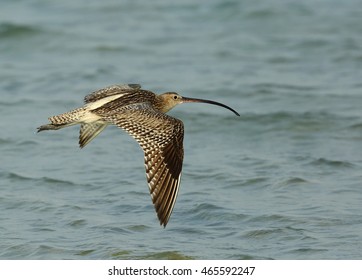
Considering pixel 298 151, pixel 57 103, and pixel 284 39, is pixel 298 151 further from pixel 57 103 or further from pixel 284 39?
pixel 284 39

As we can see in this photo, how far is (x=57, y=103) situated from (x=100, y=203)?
3.98 m

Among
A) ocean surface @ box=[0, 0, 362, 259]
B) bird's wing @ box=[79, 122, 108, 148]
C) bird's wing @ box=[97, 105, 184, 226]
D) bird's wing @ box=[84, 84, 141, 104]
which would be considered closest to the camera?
bird's wing @ box=[97, 105, 184, 226]

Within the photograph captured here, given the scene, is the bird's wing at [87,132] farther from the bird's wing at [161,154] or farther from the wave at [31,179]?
the bird's wing at [161,154]

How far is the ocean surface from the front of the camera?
873 cm

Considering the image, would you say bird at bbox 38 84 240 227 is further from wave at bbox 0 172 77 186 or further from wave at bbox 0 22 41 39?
wave at bbox 0 22 41 39

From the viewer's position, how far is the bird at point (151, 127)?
8.26 meters

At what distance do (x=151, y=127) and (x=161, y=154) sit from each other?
30 cm

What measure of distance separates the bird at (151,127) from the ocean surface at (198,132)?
1.70 ft

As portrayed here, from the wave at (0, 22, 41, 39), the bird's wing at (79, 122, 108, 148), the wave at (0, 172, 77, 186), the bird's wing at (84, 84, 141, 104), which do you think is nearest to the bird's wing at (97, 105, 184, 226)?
the bird's wing at (84, 84, 141, 104)

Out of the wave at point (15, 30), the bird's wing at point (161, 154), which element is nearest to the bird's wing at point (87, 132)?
the bird's wing at point (161, 154)

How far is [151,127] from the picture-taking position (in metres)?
8.57

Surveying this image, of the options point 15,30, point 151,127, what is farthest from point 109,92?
point 15,30

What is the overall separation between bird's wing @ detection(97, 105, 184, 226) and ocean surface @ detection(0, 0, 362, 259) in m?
0.46

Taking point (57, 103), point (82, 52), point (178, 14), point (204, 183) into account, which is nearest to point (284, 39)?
point (178, 14)
